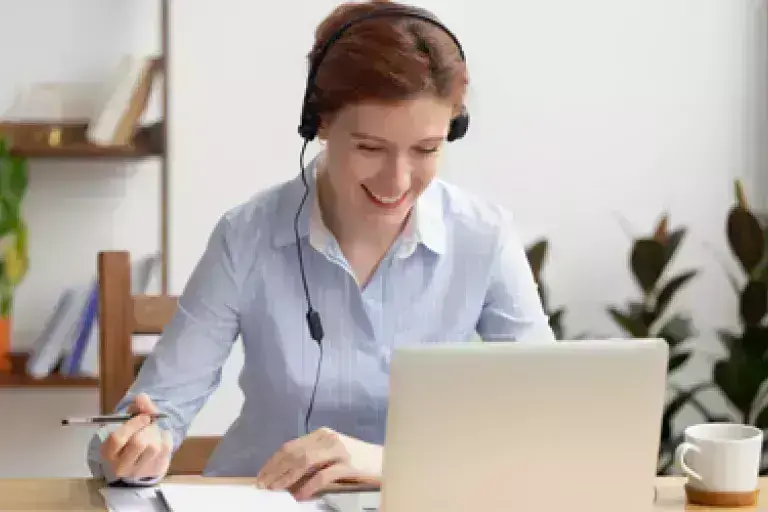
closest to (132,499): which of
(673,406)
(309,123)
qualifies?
(309,123)

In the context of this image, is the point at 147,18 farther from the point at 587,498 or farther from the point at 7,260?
the point at 587,498

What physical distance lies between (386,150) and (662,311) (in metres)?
1.54

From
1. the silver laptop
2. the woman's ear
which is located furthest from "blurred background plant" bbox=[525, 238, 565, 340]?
the silver laptop

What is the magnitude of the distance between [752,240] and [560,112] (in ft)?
2.01

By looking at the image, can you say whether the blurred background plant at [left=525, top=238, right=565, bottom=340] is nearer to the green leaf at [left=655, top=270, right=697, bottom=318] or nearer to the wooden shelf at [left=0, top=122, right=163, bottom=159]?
the green leaf at [left=655, top=270, right=697, bottom=318]

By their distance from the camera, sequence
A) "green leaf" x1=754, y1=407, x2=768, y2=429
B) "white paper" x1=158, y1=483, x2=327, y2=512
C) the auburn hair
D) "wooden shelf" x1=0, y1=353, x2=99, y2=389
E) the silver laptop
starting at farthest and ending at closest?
"green leaf" x1=754, y1=407, x2=768, y2=429
"wooden shelf" x1=0, y1=353, x2=99, y2=389
the auburn hair
"white paper" x1=158, y1=483, x2=327, y2=512
the silver laptop

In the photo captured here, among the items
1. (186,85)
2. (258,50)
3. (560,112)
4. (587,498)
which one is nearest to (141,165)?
(186,85)

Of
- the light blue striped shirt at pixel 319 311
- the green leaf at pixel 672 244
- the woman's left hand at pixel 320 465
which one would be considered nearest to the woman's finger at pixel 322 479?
the woman's left hand at pixel 320 465

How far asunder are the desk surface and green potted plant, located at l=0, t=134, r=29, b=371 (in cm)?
141

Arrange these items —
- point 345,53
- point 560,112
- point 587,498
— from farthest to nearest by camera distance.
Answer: point 560,112
point 345,53
point 587,498

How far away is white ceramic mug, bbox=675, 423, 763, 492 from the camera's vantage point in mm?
1412

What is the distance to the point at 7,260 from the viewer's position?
2832mm

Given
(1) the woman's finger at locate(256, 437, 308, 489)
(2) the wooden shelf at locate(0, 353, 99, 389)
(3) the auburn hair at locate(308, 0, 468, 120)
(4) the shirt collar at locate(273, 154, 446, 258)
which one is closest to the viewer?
(1) the woman's finger at locate(256, 437, 308, 489)

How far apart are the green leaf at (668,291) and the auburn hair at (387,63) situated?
1.43 m
